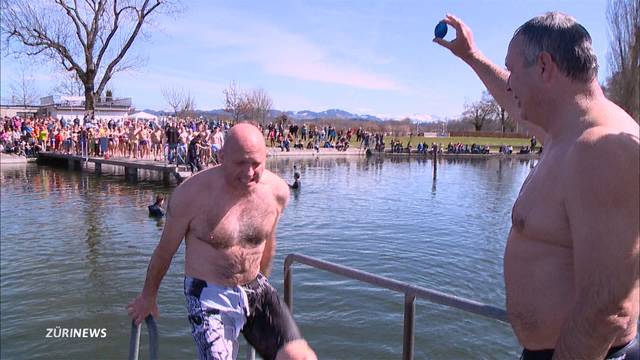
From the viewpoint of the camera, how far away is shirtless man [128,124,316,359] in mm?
3131

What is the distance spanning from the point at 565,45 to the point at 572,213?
0.56 meters

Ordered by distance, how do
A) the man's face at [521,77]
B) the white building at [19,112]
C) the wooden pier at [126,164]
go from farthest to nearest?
the white building at [19,112] → the wooden pier at [126,164] → the man's face at [521,77]

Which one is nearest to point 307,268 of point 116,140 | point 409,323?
point 409,323

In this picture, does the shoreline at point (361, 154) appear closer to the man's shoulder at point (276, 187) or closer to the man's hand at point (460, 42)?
the man's shoulder at point (276, 187)

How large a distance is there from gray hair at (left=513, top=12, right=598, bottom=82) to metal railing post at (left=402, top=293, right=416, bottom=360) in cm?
141

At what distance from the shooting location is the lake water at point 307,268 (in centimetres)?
784

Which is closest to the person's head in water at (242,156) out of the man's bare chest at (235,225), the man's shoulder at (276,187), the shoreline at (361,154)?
the man's bare chest at (235,225)

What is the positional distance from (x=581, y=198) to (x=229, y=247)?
7.00 ft

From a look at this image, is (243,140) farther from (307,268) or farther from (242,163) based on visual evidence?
(307,268)

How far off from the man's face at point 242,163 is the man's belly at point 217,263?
0.40 metres

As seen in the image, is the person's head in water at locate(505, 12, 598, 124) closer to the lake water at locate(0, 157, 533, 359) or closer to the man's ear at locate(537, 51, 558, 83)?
the man's ear at locate(537, 51, 558, 83)

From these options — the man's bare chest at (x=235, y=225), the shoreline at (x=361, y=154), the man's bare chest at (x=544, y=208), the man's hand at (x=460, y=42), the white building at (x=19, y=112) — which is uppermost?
the white building at (x=19, y=112)

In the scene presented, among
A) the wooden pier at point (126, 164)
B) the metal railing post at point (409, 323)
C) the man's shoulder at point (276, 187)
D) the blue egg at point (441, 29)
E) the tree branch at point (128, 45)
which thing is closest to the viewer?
the metal railing post at point (409, 323)

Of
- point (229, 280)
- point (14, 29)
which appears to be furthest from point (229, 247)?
point (14, 29)
